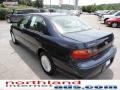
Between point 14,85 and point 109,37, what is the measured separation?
255 cm

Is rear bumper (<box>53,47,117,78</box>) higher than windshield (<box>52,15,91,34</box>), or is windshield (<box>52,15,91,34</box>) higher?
windshield (<box>52,15,91,34</box>)

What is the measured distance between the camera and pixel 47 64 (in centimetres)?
457

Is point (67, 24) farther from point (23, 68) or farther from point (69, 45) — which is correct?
point (23, 68)

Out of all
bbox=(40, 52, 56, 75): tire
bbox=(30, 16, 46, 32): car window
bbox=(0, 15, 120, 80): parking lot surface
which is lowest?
bbox=(0, 15, 120, 80): parking lot surface

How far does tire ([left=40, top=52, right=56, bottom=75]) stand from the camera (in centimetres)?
434

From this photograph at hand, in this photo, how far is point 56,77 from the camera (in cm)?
450

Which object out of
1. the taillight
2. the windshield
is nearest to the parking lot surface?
the taillight

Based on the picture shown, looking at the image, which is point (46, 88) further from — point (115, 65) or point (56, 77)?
point (115, 65)

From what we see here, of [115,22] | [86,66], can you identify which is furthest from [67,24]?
[115,22]

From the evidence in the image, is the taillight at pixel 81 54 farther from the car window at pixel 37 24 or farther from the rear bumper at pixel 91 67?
the car window at pixel 37 24

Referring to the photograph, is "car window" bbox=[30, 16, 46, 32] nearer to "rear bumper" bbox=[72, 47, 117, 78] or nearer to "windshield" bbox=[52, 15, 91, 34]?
"windshield" bbox=[52, 15, 91, 34]

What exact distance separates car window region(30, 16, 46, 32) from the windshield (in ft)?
1.10

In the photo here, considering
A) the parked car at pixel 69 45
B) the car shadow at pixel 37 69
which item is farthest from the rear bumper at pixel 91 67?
the car shadow at pixel 37 69

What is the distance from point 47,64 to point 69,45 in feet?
3.90
